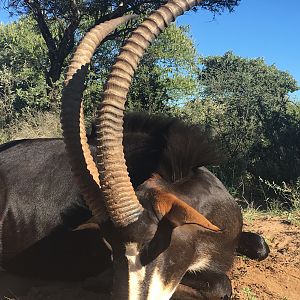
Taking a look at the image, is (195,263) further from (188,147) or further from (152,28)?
(152,28)

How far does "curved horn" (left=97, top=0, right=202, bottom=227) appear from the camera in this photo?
2.72 metres

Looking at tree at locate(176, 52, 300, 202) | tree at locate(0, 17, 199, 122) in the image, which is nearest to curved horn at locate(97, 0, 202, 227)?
tree at locate(176, 52, 300, 202)

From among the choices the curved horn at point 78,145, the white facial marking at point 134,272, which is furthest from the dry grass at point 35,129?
the white facial marking at point 134,272

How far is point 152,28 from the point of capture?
9.23ft

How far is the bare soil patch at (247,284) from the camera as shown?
396 cm

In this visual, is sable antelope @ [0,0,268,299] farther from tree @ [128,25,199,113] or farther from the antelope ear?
tree @ [128,25,199,113]

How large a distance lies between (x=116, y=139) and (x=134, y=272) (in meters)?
0.72

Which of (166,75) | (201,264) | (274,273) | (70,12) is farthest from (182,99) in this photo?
(201,264)

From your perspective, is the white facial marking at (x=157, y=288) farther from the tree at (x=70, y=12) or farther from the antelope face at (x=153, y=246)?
the tree at (x=70, y=12)

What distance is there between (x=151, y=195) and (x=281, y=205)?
3857 mm

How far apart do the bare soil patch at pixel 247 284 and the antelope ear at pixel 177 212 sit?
1.27 metres

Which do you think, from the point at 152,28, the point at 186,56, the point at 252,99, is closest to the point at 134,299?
the point at 152,28

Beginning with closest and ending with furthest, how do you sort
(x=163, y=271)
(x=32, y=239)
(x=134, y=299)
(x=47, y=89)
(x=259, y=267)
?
(x=134, y=299), (x=163, y=271), (x=32, y=239), (x=259, y=267), (x=47, y=89)

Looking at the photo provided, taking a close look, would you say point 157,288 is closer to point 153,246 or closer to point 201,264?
point 153,246
